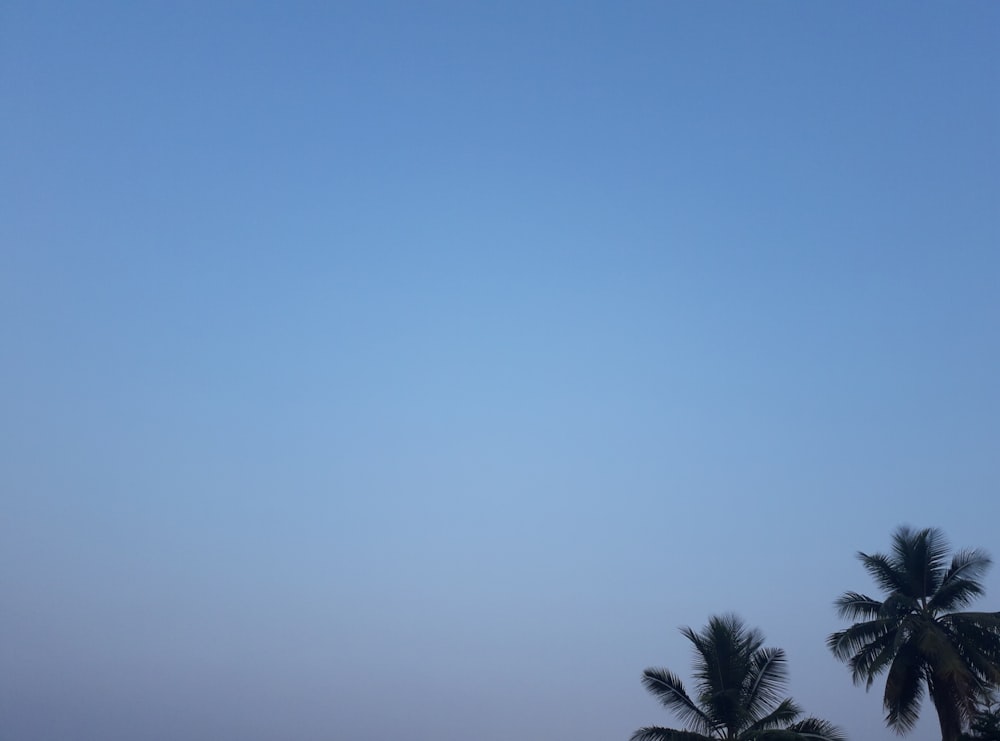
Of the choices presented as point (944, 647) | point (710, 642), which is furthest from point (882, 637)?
point (710, 642)

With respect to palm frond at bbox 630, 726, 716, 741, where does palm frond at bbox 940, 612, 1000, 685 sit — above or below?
above

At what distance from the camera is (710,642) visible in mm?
51625

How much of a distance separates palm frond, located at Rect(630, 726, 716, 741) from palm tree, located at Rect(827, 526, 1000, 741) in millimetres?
7649

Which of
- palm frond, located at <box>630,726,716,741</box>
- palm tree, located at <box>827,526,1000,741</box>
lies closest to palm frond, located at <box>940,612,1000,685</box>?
palm tree, located at <box>827,526,1000,741</box>

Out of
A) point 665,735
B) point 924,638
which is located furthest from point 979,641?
point 665,735

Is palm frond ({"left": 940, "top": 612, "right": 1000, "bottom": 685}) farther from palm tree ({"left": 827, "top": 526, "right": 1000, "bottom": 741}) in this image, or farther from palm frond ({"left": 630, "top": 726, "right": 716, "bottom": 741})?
palm frond ({"left": 630, "top": 726, "right": 716, "bottom": 741})

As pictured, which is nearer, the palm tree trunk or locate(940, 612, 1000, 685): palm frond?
locate(940, 612, 1000, 685): palm frond

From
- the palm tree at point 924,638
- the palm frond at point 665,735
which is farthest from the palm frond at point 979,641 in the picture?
the palm frond at point 665,735

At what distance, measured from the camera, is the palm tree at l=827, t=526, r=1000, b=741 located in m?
47.1

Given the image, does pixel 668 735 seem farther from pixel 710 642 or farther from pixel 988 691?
pixel 988 691

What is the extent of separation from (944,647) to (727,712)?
9853 millimetres

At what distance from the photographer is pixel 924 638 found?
47.4 meters

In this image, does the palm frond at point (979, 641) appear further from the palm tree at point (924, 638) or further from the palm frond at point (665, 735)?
the palm frond at point (665, 735)

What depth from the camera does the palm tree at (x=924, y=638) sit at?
155 ft
